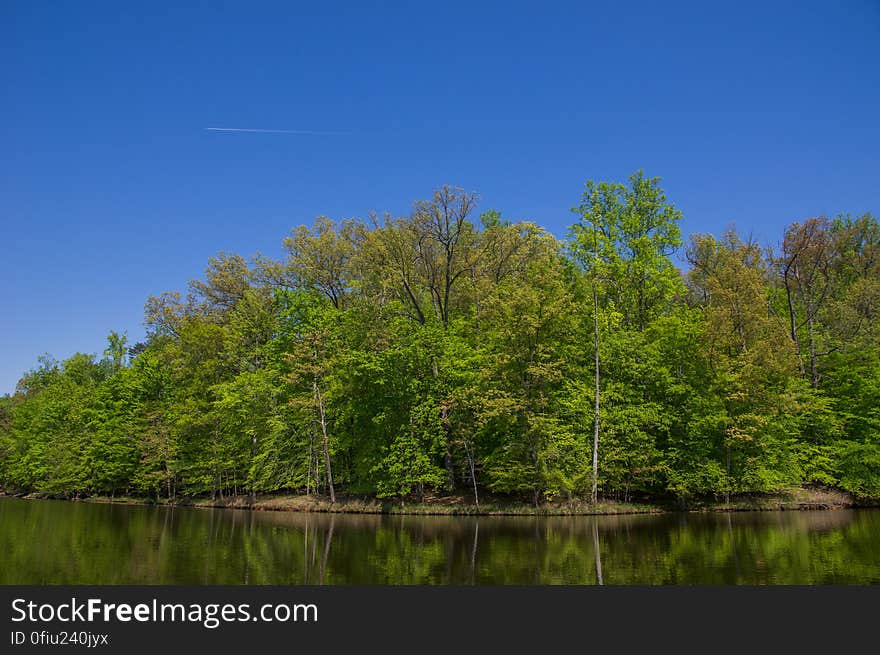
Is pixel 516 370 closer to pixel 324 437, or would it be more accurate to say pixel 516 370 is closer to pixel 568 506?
pixel 568 506

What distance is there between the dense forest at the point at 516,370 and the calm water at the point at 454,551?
17.4ft

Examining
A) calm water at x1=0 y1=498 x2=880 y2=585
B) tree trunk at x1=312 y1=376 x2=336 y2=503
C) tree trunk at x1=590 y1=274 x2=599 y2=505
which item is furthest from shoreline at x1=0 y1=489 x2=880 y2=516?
calm water at x1=0 y1=498 x2=880 y2=585

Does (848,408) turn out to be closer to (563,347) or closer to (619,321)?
(619,321)

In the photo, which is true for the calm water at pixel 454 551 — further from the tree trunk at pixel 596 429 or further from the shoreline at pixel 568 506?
the tree trunk at pixel 596 429

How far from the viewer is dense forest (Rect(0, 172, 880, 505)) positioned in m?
37.1

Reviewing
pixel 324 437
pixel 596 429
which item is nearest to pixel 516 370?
pixel 596 429

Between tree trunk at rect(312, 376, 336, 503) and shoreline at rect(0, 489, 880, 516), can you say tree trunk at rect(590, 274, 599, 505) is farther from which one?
tree trunk at rect(312, 376, 336, 503)

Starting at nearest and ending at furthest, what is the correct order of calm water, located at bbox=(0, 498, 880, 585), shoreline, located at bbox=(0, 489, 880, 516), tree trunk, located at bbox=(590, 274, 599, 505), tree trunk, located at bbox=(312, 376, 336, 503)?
1. calm water, located at bbox=(0, 498, 880, 585)
2. shoreline, located at bbox=(0, 489, 880, 516)
3. tree trunk, located at bbox=(590, 274, 599, 505)
4. tree trunk, located at bbox=(312, 376, 336, 503)

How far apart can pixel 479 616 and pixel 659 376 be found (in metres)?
31.2

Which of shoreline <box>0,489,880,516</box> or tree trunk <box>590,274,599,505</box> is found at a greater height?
tree trunk <box>590,274,599,505</box>

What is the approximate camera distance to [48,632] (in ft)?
33.8

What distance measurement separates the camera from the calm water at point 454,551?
15.4 m

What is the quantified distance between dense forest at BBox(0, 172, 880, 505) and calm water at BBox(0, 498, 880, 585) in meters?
5.32

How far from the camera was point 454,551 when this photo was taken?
2038 centimetres
